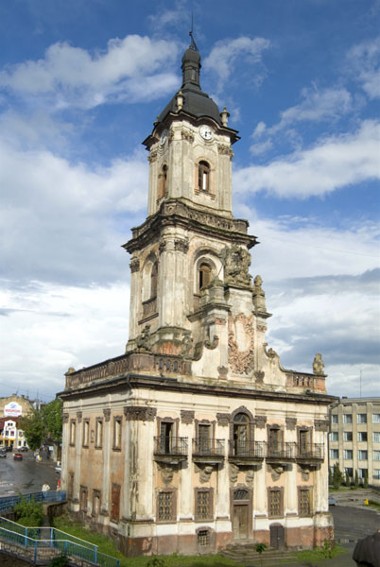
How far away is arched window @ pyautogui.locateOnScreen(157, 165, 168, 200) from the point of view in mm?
41844

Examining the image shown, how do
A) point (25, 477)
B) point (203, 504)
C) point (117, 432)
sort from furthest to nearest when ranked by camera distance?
point (25, 477) < point (117, 432) < point (203, 504)

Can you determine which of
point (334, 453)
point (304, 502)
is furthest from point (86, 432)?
point (334, 453)

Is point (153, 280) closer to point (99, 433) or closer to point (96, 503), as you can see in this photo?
point (99, 433)

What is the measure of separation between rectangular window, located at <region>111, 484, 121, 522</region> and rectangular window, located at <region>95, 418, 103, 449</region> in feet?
11.2

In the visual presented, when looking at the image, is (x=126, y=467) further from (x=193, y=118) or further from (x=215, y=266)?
(x=193, y=118)

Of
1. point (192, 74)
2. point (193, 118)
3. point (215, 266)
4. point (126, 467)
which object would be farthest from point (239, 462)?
point (192, 74)

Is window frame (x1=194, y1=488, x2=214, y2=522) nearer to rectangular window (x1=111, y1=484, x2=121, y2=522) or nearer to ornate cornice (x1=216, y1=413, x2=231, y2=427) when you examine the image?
ornate cornice (x1=216, y1=413, x2=231, y2=427)

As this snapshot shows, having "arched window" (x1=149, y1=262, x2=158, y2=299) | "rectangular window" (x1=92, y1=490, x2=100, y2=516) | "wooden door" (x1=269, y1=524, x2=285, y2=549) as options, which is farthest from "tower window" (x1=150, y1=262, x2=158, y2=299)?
"wooden door" (x1=269, y1=524, x2=285, y2=549)

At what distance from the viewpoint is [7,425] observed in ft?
462

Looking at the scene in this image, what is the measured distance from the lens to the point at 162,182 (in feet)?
139

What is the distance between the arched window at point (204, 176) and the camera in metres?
41.5

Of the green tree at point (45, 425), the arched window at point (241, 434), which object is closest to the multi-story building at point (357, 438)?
the green tree at point (45, 425)

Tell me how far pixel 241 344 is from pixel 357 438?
5068cm

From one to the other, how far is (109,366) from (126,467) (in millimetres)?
6239
